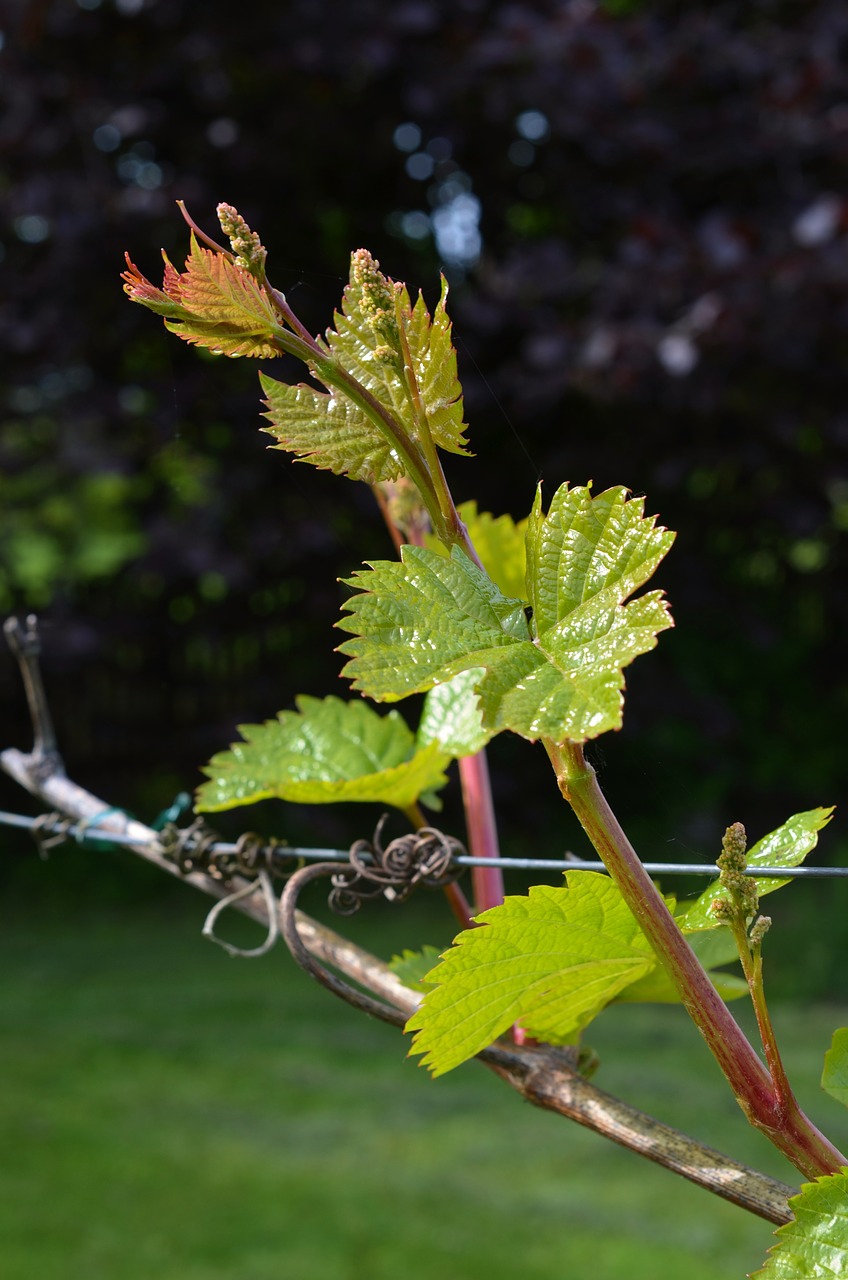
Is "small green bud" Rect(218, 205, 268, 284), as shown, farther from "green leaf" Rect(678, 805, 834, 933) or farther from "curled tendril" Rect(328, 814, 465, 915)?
"curled tendril" Rect(328, 814, 465, 915)

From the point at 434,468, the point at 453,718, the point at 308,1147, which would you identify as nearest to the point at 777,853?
the point at 434,468

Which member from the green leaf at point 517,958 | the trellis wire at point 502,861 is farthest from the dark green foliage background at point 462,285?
the green leaf at point 517,958

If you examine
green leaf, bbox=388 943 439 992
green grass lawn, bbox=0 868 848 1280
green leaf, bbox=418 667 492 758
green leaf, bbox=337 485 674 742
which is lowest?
green grass lawn, bbox=0 868 848 1280

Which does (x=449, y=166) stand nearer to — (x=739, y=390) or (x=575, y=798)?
(x=739, y=390)

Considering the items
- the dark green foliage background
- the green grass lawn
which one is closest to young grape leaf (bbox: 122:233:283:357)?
the green grass lawn

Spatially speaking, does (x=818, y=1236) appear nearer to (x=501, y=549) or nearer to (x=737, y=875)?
(x=737, y=875)

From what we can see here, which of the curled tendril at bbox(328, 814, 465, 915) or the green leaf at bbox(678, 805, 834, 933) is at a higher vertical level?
the green leaf at bbox(678, 805, 834, 933)

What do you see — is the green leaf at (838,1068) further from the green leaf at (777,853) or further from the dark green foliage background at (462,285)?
the dark green foliage background at (462,285)
